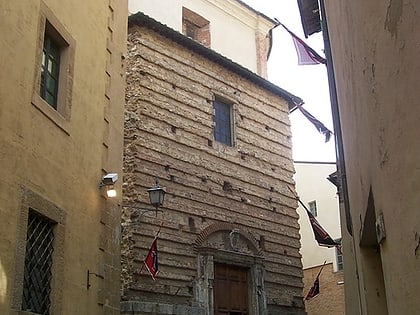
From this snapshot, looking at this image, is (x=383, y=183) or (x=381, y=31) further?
(x=383, y=183)

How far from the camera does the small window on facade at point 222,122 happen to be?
15832 mm

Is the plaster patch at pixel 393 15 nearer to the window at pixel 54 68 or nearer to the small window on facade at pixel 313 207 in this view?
the window at pixel 54 68

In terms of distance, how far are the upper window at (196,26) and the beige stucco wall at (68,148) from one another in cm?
793

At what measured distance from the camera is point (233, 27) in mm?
18922

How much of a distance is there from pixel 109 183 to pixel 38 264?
1908mm

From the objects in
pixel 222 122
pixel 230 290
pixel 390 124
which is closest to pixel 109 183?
pixel 390 124

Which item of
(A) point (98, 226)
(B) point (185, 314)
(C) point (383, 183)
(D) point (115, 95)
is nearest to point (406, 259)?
(C) point (383, 183)

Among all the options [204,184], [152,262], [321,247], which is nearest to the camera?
[152,262]

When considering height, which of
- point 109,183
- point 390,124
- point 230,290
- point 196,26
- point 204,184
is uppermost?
point 196,26

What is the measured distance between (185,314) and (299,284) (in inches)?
184

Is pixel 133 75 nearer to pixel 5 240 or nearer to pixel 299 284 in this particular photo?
pixel 299 284

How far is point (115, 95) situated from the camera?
31.5 feet

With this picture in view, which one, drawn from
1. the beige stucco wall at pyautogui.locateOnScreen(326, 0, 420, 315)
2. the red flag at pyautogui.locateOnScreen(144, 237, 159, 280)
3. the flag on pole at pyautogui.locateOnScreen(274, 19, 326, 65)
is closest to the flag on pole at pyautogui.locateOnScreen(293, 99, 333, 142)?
the flag on pole at pyautogui.locateOnScreen(274, 19, 326, 65)

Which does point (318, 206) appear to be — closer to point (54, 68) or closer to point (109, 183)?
point (109, 183)
